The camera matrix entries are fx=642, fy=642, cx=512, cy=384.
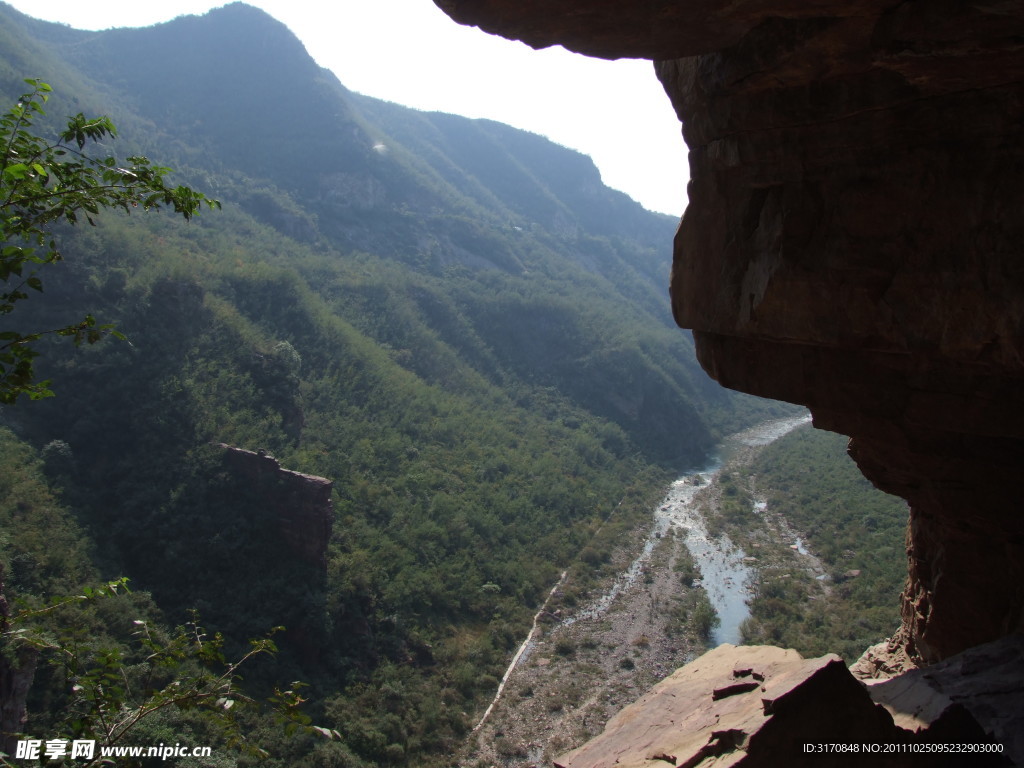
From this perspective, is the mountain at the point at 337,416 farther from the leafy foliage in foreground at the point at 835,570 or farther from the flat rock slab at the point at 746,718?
the flat rock slab at the point at 746,718

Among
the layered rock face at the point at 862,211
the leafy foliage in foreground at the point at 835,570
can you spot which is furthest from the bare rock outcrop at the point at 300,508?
the layered rock face at the point at 862,211

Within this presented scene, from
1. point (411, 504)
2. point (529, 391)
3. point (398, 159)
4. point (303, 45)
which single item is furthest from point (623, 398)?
point (303, 45)

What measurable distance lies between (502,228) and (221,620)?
10227cm

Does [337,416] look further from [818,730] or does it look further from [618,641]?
[818,730]

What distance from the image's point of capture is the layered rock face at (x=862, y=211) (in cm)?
452

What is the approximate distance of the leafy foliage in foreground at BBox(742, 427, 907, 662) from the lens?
28.0 meters

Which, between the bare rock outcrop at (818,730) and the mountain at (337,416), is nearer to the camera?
the bare rock outcrop at (818,730)

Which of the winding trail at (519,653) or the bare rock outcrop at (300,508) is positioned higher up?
the bare rock outcrop at (300,508)

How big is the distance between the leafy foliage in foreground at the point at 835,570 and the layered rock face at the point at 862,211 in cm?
2237

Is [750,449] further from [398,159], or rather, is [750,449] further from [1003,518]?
[398,159]

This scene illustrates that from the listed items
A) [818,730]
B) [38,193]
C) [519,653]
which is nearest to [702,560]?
[519,653]

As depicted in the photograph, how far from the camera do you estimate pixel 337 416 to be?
131 ft

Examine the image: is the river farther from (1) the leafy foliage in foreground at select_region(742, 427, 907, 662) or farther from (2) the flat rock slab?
(2) the flat rock slab

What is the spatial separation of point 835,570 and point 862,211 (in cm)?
3535
